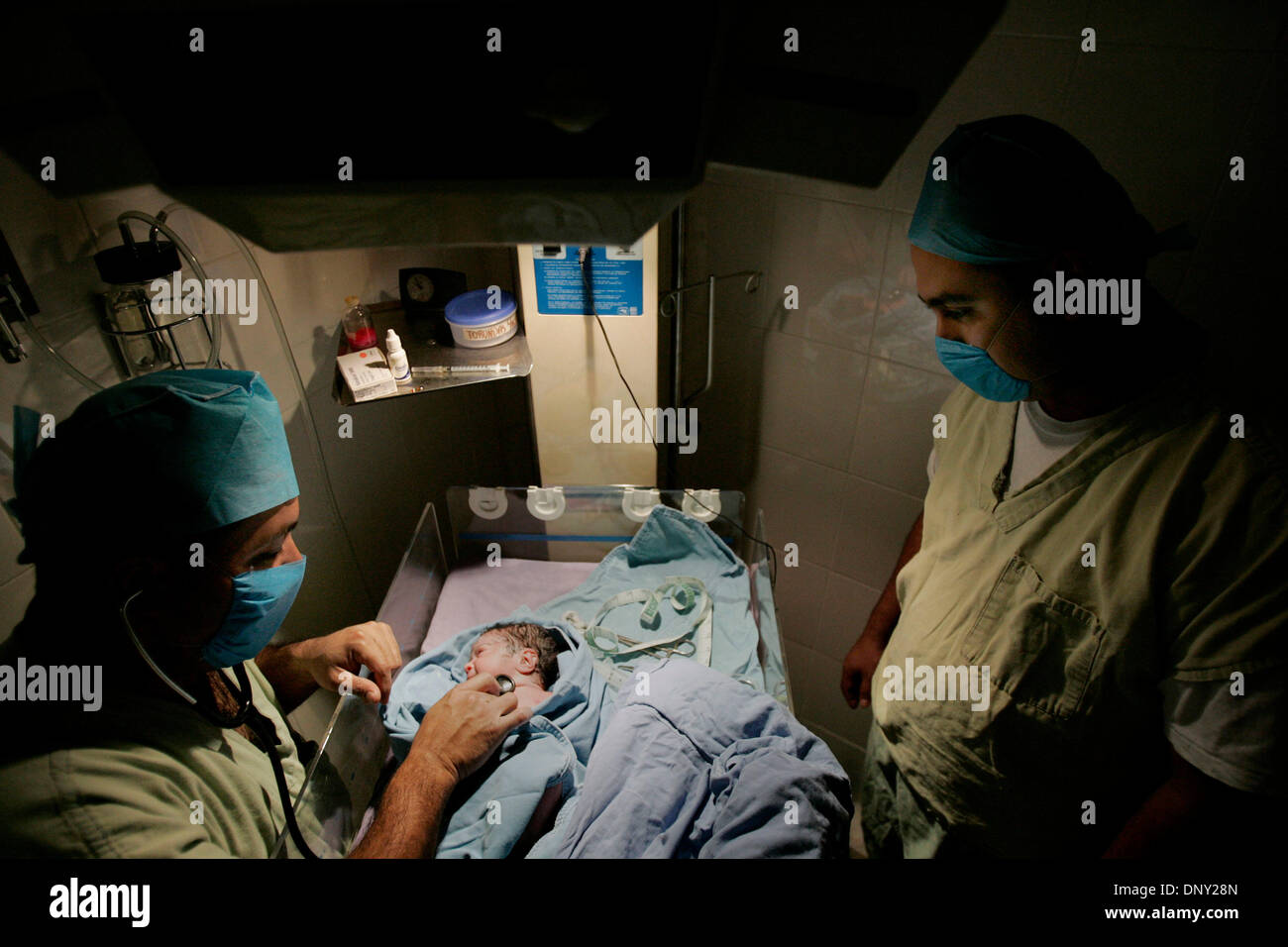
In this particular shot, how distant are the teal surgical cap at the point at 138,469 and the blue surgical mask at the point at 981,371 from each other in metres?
1.22

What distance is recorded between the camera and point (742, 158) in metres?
0.56

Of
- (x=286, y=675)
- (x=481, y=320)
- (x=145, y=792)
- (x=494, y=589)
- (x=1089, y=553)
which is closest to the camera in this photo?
(x=145, y=792)

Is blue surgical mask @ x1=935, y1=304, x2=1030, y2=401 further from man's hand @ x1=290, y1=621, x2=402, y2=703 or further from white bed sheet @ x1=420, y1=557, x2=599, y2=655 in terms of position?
man's hand @ x1=290, y1=621, x2=402, y2=703

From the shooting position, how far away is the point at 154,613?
0.97 metres

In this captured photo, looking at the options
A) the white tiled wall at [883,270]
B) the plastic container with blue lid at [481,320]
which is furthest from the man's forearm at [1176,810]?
the plastic container with blue lid at [481,320]

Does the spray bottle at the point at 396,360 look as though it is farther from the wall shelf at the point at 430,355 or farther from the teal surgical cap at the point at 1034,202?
the teal surgical cap at the point at 1034,202

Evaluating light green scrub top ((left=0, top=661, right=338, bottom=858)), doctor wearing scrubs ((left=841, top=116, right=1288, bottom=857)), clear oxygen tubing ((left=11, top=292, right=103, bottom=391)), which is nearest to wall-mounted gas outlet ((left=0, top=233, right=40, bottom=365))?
clear oxygen tubing ((left=11, top=292, right=103, bottom=391))

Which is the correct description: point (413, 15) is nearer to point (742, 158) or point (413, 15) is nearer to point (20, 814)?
point (742, 158)

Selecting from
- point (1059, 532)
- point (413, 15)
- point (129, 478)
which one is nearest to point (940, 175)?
point (1059, 532)

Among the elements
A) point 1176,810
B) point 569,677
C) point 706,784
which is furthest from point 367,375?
point 1176,810

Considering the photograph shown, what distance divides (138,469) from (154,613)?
22 centimetres

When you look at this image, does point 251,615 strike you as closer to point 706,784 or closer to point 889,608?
point 706,784

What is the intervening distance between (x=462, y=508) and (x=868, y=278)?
4.48 feet

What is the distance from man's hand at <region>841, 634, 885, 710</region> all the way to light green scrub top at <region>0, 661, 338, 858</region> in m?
1.30
